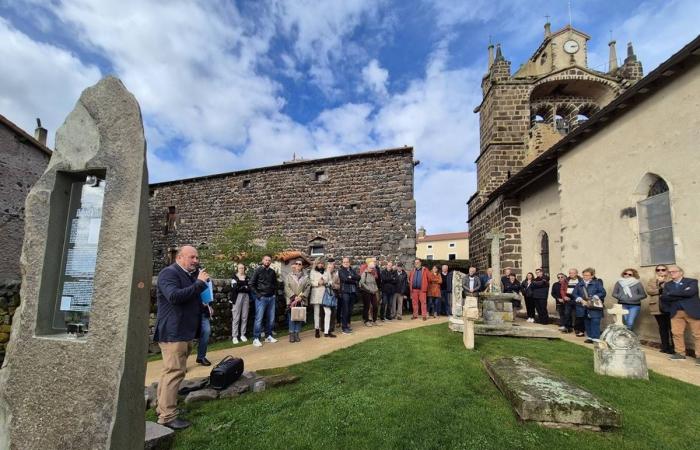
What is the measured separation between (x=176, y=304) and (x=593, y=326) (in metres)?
8.70

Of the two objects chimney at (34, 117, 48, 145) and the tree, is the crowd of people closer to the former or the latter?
the tree

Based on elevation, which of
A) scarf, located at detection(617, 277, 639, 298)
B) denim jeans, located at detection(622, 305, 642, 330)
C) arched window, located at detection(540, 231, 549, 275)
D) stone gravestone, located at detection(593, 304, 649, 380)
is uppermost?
arched window, located at detection(540, 231, 549, 275)

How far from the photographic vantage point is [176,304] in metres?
3.62

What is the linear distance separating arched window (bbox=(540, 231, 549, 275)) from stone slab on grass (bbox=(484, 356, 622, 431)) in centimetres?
970

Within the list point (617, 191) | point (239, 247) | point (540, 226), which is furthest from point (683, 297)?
point (239, 247)

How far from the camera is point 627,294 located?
24.9 ft

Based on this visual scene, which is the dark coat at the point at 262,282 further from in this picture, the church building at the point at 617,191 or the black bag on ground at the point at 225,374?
the church building at the point at 617,191

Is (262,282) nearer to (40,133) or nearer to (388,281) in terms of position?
(388,281)

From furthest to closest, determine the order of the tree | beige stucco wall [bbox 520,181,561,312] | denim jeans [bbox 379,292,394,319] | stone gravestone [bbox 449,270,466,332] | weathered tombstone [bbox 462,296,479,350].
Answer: the tree → beige stucco wall [bbox 520,181,561,312] → denim jeans [bbox 379,292,394,319] → stone gravestone [bbox 449,270,466,332] → weathered tombstone [bbox 462,296,479,350]

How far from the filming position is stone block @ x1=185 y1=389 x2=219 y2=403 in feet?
14.6

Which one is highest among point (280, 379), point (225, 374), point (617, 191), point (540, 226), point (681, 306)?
point (617, 191)

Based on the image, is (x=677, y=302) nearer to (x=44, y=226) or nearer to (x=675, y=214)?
(x=675, y=214)

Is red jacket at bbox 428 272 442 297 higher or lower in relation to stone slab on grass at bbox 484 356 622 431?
higher

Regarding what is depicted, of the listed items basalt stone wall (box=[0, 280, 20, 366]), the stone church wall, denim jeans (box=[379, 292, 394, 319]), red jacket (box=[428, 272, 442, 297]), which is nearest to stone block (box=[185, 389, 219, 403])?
basalt stone wall (box=[0, 280, 20, 366])
